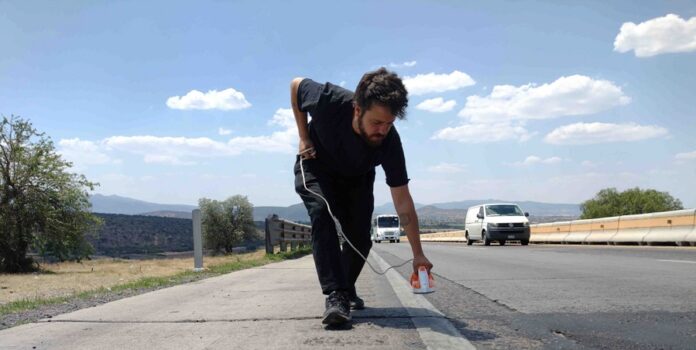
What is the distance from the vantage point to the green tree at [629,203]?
322 ft

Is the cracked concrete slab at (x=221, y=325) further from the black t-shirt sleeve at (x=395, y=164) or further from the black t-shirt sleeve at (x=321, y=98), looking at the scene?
the black t-shirt sleeve at (x=321, y=98)

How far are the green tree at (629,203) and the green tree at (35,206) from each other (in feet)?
316

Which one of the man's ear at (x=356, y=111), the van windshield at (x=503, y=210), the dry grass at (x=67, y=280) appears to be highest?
the man's ear at (x=356, y=111)

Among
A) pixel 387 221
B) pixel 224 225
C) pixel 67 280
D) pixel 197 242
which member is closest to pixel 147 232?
pixel 224 225

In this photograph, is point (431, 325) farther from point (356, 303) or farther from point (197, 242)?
point (197, 242)

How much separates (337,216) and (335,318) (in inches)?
33.8

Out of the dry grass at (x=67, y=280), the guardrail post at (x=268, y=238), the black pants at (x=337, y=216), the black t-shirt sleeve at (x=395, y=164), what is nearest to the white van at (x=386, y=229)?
the guardrail post at (x=268, y=238)

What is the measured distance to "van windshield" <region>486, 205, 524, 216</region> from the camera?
23109 millimetres

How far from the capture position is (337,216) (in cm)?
412

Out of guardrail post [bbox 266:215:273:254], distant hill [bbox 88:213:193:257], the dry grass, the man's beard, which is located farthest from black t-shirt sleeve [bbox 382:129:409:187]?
distant hill [bbox 88:213:193:257]

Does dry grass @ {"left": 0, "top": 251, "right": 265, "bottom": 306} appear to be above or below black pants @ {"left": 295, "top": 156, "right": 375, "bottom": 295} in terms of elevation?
below

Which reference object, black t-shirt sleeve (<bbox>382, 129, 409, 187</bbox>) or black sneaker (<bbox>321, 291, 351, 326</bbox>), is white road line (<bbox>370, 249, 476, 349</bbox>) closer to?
black sneaker (<bbox>321, 291, 351, 326</bbox>)

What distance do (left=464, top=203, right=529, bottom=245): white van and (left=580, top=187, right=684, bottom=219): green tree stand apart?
270 feet

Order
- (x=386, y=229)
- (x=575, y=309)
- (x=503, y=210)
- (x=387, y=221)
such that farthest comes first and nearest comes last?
(x=387, y=221) < (x=386, y=229) < (x=503, y=210) < (x=575, y=309)
